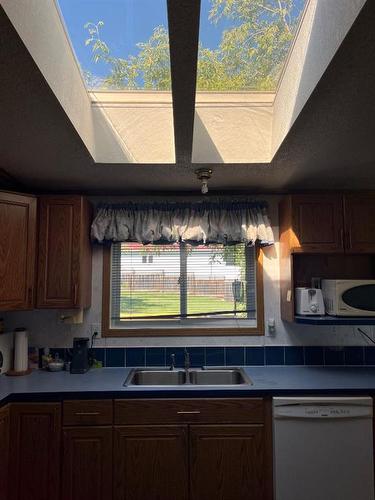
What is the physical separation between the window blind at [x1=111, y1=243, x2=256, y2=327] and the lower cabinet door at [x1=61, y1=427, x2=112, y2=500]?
85 centimetres

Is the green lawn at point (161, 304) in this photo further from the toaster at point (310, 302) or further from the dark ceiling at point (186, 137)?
the dark ceiling at point (186, 137)

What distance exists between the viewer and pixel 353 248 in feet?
8.29

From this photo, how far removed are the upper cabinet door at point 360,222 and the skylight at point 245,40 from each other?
1.17 m

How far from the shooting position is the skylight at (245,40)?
4.52 ft

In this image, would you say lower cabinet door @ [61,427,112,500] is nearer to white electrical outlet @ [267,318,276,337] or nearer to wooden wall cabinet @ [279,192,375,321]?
white electrical outlet @ [267,318,276,337]

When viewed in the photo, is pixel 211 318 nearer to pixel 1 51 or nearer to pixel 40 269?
pixel 40 269

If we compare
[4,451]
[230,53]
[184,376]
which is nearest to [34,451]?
[4,451]

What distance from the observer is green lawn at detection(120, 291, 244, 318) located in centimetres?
279

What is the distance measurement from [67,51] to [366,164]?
1.80 metres

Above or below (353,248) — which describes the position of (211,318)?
below

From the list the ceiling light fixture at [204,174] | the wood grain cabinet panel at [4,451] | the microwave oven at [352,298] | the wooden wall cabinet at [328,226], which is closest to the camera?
the wood grain cabinet panel at [4,451]

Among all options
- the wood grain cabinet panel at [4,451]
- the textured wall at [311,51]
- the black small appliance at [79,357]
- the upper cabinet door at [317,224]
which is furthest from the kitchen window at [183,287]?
the textured wall at [311,51]

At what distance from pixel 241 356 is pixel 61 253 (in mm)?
1539

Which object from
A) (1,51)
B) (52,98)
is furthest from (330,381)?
(1,51)
